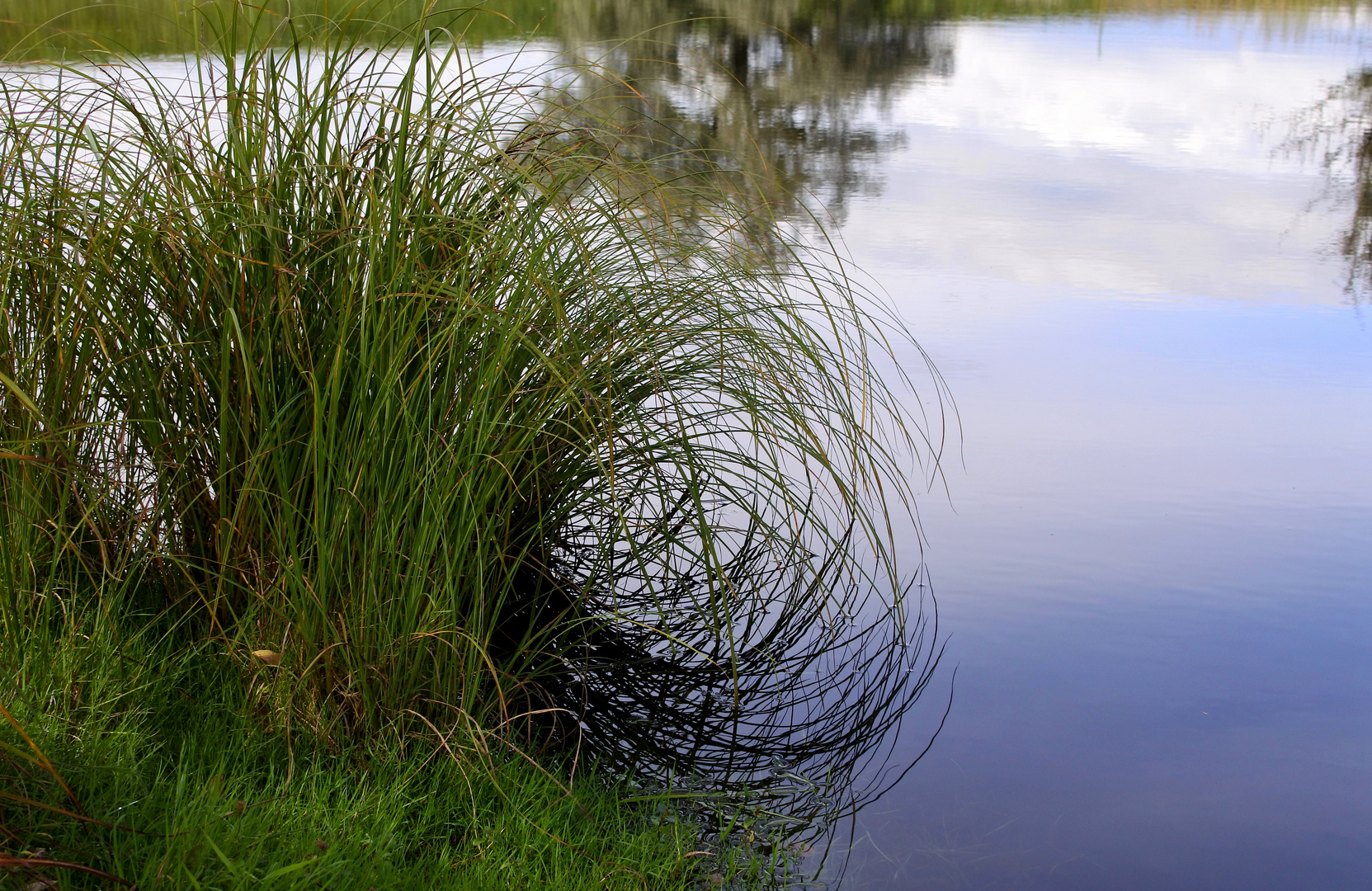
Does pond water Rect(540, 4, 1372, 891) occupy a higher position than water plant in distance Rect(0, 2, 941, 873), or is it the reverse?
water plant in distance Rect(0, 2, 941, 873)

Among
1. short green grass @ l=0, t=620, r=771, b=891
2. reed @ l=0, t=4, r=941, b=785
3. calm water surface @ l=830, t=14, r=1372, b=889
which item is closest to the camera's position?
short green grass @ l=0, t=620, r=771, b=891

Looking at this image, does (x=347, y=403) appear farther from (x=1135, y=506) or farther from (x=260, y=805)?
(x=1135, y=506)

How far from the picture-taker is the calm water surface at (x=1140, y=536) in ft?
7.04

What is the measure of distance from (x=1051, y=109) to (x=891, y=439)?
25.3 feet

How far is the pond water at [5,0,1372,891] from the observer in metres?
2.16

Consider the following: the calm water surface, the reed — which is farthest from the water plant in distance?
the calm water surface

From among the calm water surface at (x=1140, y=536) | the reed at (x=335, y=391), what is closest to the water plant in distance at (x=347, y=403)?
the reed at (x=335, y=391)

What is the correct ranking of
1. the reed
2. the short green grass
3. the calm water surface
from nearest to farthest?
the short green grass < the reed < the calm water surface

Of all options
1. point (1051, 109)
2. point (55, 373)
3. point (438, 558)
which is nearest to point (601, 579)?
point (438, 558)

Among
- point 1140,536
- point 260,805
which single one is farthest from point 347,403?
point 1140,536

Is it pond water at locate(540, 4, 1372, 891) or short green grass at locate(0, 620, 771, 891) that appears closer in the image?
short green grass at locate(0, 620, 771, 891)

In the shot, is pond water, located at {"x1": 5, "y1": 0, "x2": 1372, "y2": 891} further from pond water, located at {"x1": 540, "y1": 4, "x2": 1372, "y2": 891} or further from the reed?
the reed

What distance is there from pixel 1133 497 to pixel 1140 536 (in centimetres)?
26

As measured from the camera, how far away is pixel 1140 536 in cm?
319
